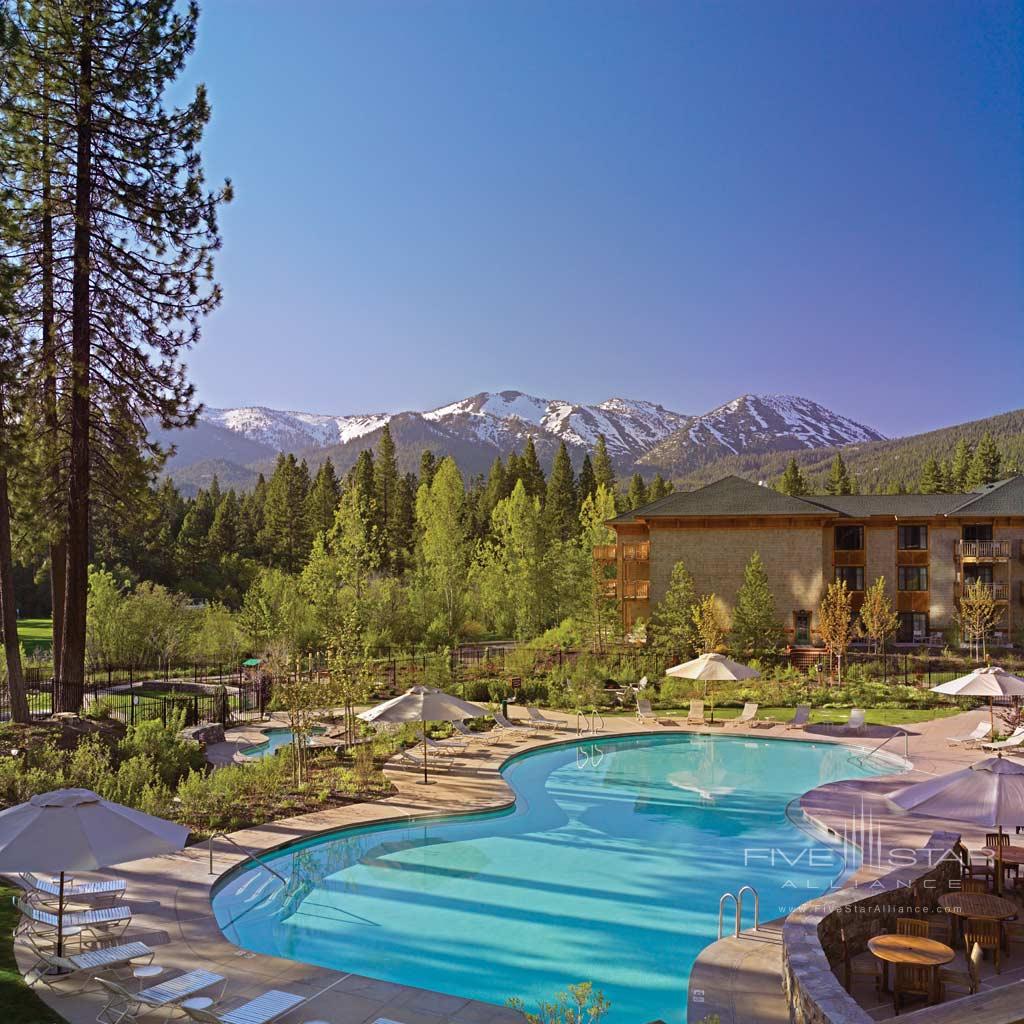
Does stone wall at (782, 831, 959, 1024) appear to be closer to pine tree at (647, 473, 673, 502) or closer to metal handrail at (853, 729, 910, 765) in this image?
metal handrail at (853, 729, 910, 765)

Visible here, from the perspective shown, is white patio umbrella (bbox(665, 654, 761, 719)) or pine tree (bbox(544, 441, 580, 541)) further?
pine tree (bbox(544, 441, 580, 541))

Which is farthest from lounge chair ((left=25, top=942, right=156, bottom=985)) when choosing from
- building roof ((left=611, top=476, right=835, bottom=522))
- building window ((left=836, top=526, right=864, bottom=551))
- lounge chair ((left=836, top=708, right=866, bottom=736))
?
building window ((left=836, top=526, right=864, bottom=551))

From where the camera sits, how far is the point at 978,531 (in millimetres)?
36188

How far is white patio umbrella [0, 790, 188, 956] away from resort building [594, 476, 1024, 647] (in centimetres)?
2818

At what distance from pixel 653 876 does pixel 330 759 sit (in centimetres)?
759

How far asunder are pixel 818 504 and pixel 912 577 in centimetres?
529

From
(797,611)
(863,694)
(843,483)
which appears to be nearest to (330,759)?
(863,694)

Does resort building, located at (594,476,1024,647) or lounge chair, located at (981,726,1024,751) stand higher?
resort building, located at (594,476,1024,647)

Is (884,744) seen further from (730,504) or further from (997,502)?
(997,502)

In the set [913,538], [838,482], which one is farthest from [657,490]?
[913,538]

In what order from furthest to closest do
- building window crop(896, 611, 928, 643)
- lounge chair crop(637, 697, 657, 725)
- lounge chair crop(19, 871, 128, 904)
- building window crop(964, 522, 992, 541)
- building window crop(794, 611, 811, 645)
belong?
1. building window crop(896, 611, 928, 643)
2. building window crop(964, 522, 992, 541)
3. building window crop(794, 611, 811, 645)
4. lounge chair crop(637, 697, 657, 725)
5. lounge chair crop(19, 871, 128, 904)

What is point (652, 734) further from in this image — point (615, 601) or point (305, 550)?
point (305, 550)

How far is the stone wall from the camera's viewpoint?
6.18 meters

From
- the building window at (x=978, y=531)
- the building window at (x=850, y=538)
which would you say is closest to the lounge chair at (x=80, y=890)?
the building window at (x=850, y=538)
